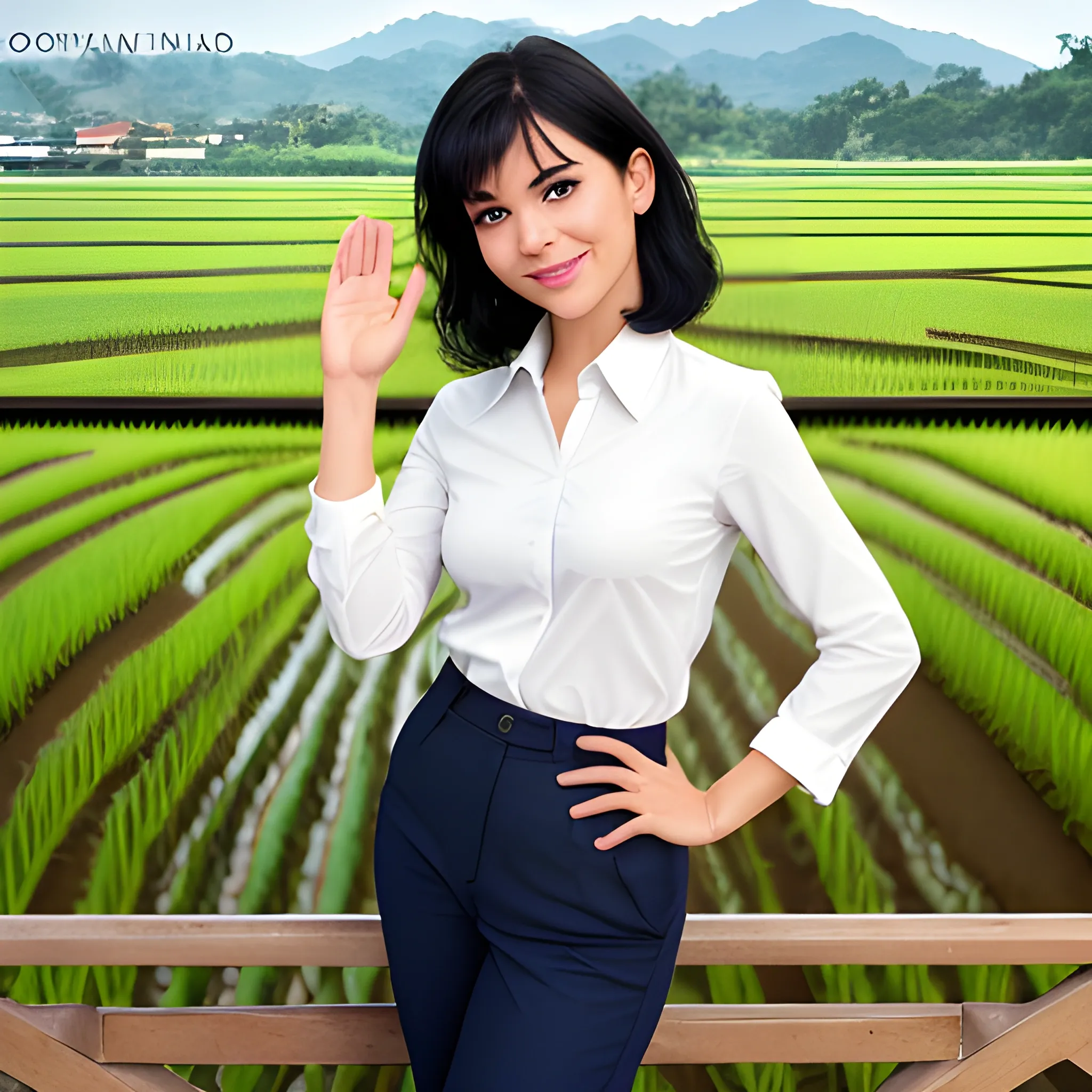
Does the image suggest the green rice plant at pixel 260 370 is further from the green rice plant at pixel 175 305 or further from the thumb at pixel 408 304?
the thumb at pixel 408 304

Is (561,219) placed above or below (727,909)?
above

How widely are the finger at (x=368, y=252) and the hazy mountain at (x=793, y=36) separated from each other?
0.87m

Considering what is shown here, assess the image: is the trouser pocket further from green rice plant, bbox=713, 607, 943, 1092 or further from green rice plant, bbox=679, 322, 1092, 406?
green rice plant, bbox=679, 322, 1092, 406

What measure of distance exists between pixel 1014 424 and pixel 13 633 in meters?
1.85

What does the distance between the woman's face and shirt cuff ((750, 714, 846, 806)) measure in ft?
1.43

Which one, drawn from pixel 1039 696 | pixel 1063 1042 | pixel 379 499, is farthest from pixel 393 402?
pixel 1063 1042

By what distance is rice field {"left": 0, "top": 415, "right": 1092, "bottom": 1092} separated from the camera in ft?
5.49

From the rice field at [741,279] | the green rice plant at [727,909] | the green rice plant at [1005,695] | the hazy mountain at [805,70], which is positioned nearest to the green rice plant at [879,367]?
the rice field at [741,279]

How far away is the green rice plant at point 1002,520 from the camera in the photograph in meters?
1.68

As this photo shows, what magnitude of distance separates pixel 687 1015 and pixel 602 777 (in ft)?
2.48

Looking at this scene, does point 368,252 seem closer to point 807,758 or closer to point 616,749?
point 616,749

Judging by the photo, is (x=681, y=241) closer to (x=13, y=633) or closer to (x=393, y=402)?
(x=393, y=402)

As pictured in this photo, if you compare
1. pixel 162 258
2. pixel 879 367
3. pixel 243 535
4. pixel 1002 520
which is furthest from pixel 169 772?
pixel 1002 520

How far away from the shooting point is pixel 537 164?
811mm
